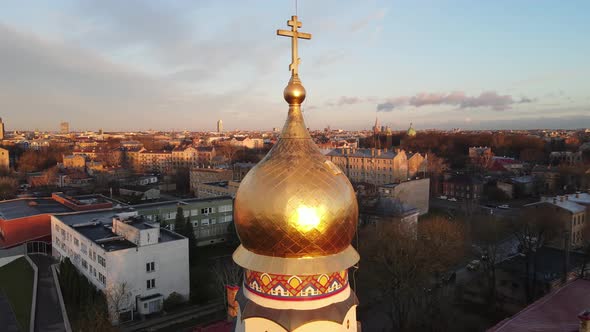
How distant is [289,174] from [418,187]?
3815 centimetres

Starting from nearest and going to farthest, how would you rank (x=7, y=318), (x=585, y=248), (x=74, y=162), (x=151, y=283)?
(x=7, y=318), (x=151, y=283), (x=585, y=248), (x=74, y=162)

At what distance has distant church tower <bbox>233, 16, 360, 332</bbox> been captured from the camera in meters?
6.07

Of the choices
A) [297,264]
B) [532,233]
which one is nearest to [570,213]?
[532,233]

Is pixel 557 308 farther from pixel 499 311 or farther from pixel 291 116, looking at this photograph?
pixel 291 116

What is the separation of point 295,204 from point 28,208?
33386 mm

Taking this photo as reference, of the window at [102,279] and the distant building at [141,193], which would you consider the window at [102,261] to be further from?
the distant building at [141,193]

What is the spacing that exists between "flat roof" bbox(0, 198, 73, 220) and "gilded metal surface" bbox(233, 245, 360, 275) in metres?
29.2

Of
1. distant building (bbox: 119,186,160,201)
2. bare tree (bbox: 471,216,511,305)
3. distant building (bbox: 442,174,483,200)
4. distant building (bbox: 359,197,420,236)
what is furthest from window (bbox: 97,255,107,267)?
distant building (bbox: 442,174,483,200)

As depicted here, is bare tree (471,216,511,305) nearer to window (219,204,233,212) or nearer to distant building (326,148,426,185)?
window (219,204,233,212)

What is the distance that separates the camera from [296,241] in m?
6.08

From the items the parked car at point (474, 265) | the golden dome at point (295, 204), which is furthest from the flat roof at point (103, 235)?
the parked car at point (474, 265)

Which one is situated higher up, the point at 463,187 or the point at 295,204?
the point at 295,204

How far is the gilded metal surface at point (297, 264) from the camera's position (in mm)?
6051

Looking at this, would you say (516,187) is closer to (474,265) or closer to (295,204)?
(474,265)
